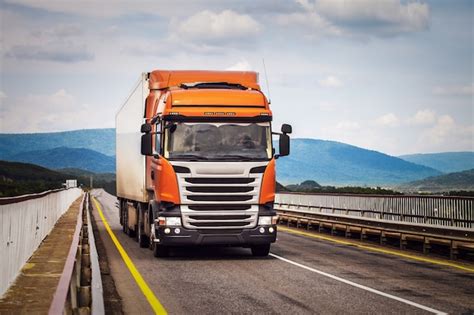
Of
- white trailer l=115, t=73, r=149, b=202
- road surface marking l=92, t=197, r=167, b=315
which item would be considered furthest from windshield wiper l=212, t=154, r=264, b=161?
white trailer l=115, t=73, r=149, b=202

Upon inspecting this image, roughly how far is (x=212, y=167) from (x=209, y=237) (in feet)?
5.10

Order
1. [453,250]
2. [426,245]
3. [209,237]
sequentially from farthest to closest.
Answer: [426,245] < [453,250] < [209,237]

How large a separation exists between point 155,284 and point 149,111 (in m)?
7.82

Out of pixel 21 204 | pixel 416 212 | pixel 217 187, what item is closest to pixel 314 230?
pixel 416 212

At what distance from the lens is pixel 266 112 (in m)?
19.2

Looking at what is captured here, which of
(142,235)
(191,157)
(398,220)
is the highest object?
(191,157)

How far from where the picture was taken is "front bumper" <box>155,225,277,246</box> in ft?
61.2

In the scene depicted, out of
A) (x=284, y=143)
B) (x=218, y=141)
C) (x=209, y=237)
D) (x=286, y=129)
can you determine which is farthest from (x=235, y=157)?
(x=209, y=237)

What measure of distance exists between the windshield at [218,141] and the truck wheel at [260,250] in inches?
92.7

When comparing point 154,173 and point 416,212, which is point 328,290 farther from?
point 416,212

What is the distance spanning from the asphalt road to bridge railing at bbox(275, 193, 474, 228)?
5036mm

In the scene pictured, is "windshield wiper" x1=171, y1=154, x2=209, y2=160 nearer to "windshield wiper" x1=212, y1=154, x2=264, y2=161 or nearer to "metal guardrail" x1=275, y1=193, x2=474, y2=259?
"windshield wiper" x1=212, y1=154, x2=264, y2=161

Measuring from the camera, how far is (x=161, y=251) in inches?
776

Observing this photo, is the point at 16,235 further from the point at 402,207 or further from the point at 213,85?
the point at 402,207
